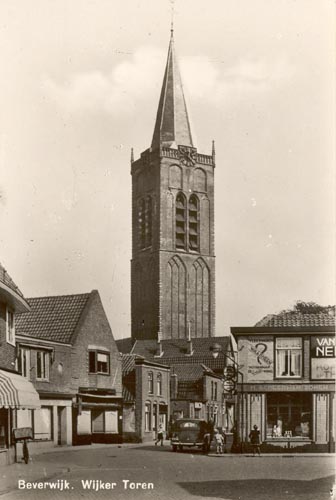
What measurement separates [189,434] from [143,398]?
17.5 meters

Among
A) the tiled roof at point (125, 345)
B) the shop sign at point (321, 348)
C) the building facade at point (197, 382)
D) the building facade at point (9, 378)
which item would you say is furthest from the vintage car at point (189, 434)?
the tiled roof at point (125, 345)

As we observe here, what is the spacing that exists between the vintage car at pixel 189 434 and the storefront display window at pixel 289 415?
2931mm

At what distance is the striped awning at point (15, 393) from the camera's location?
20.9 meters

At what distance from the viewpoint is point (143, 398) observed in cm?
5500

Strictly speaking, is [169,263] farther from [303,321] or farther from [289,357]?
[289,357]

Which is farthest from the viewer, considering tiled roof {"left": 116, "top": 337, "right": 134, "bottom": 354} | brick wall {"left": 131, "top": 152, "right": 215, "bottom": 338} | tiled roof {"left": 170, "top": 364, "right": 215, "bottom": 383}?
brick wall {"left": 131, "top": 152, "right": 215, "bottom": 338}

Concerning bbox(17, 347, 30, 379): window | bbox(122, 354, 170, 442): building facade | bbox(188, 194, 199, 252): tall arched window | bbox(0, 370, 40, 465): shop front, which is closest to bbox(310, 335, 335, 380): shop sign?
bbox(17, 347, 30, 379): window

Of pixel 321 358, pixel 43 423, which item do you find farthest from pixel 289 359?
pixel 43 423

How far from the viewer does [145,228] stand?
95.6 metres

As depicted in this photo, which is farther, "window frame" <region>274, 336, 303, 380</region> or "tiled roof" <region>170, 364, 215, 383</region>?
"tiled roof" <region>170, 364, 215, 383</region>

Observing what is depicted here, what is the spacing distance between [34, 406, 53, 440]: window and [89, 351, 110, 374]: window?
6.22 metres

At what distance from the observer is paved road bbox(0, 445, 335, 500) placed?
55.1 ft

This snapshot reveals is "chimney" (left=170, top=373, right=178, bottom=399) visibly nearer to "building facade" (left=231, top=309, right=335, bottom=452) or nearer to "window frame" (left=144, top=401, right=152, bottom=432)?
"window frame" (left=144, top=401, right=152, bottom=432)

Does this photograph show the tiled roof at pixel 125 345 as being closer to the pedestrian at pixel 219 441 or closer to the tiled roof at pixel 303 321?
the tiled roof at pixel 303 321
